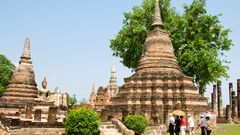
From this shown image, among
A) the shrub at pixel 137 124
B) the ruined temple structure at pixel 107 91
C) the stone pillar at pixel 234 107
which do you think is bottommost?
the shrub at pixel 137 124

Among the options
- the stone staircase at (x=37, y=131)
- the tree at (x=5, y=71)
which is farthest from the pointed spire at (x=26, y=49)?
the stone staircase at (x=37, y=131)

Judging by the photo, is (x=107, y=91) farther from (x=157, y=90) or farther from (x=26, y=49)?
(x=157, y=90)

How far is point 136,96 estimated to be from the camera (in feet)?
77.6

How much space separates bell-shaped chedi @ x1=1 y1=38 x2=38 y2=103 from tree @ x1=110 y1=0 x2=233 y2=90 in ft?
26.3

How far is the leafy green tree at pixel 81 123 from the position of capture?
14.1 m

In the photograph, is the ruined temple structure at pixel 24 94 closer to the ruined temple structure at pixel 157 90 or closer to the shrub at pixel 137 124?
the ruined temple structure at pixel 157 90

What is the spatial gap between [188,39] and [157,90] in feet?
28.0

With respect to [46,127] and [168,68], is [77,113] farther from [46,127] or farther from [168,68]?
[168,68]

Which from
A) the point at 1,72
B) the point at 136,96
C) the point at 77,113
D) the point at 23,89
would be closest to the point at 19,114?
the point at 23,89

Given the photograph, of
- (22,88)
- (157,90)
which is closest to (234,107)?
(157,90)

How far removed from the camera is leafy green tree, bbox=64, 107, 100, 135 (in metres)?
14.1

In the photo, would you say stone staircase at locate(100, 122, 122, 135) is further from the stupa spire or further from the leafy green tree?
the stupa spire

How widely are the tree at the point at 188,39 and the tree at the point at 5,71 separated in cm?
2241

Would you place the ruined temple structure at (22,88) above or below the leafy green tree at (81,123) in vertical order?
above
